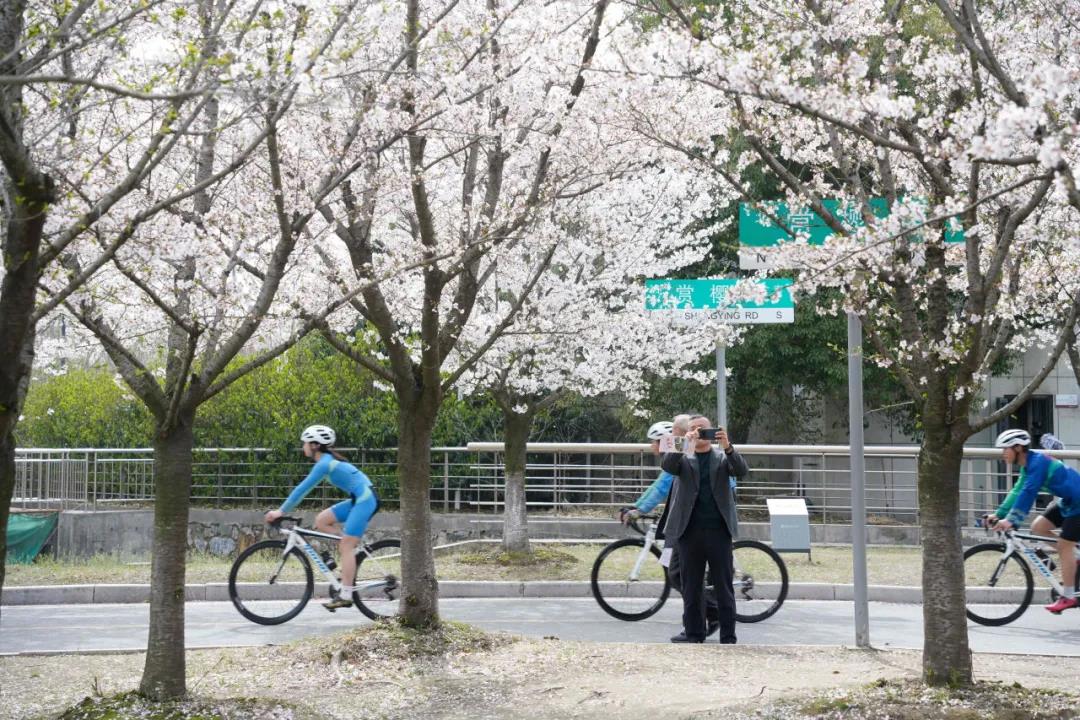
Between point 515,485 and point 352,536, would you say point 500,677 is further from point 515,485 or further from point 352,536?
point 515,485

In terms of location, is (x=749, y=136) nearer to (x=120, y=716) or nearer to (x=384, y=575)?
(x=120, y=716)

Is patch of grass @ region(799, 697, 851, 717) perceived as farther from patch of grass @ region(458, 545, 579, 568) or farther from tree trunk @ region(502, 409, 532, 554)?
tree trunk @ region(502, 409, 532, 554)

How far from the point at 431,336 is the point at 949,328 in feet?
12.7

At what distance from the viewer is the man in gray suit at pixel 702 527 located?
31.3 ft

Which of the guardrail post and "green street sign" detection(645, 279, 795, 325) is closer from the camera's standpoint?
"green street sign" detection(645, 279, 795, 325)

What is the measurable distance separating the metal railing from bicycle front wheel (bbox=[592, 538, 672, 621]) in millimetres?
5931

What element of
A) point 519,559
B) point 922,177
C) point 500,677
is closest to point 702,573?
point 500,677

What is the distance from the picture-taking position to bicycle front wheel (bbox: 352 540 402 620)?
11.1 meters

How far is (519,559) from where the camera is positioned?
592 inches

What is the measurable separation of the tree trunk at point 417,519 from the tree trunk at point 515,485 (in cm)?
622

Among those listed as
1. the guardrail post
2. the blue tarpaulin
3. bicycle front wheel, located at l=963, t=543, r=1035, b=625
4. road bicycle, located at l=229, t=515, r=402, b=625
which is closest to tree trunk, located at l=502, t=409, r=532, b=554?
the guardrail post

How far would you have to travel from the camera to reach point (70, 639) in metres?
10.4

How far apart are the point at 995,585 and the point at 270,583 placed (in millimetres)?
6768

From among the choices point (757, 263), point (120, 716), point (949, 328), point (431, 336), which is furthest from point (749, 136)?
point (120, 716)
